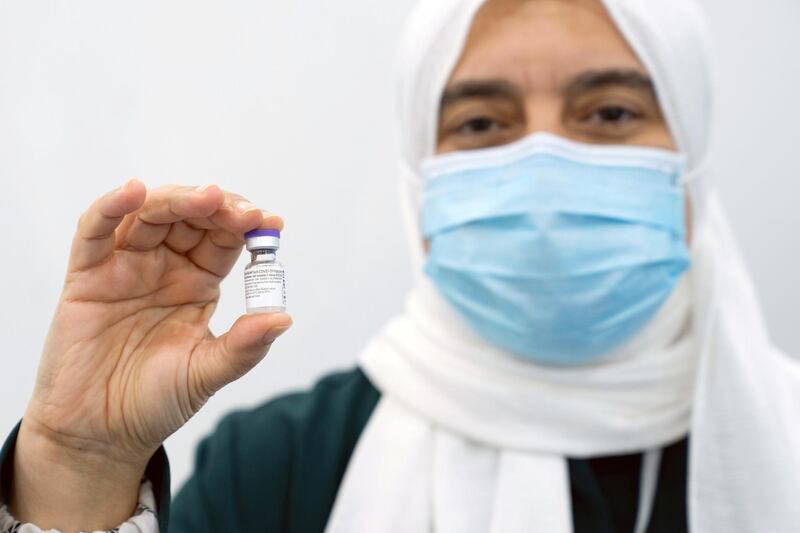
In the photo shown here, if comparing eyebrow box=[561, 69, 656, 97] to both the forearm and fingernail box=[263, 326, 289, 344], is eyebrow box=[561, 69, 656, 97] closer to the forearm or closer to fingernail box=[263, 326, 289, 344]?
fingernail box=[263, 326, 289, 344]

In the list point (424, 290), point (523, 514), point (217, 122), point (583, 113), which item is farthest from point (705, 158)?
point (217, 122)

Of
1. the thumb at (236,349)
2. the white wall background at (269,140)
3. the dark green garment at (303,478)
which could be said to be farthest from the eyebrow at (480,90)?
the thumb at (236,349)

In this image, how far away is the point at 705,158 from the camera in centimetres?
142

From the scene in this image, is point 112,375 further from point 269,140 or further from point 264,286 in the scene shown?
point 269,140

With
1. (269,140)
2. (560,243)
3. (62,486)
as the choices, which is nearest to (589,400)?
(560,243)

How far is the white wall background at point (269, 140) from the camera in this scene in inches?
41.7

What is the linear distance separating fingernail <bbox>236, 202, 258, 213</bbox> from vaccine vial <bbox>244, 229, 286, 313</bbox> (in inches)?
0.9

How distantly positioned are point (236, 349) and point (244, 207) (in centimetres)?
14

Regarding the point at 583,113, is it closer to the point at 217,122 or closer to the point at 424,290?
the point at 424,290

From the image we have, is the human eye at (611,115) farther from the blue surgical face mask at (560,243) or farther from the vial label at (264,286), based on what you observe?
the vial label at (264,286)

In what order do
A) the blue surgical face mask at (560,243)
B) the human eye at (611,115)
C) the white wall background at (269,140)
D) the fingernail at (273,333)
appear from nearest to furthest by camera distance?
the fingernail at (273,333)
the white wall background at (269,140)
the blue surgical face mask at (560,243)
the human eye at (611,115)

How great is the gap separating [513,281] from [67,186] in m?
0.66

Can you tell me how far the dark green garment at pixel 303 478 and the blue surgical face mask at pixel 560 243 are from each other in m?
0.23

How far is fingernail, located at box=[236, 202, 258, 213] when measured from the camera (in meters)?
0.81
